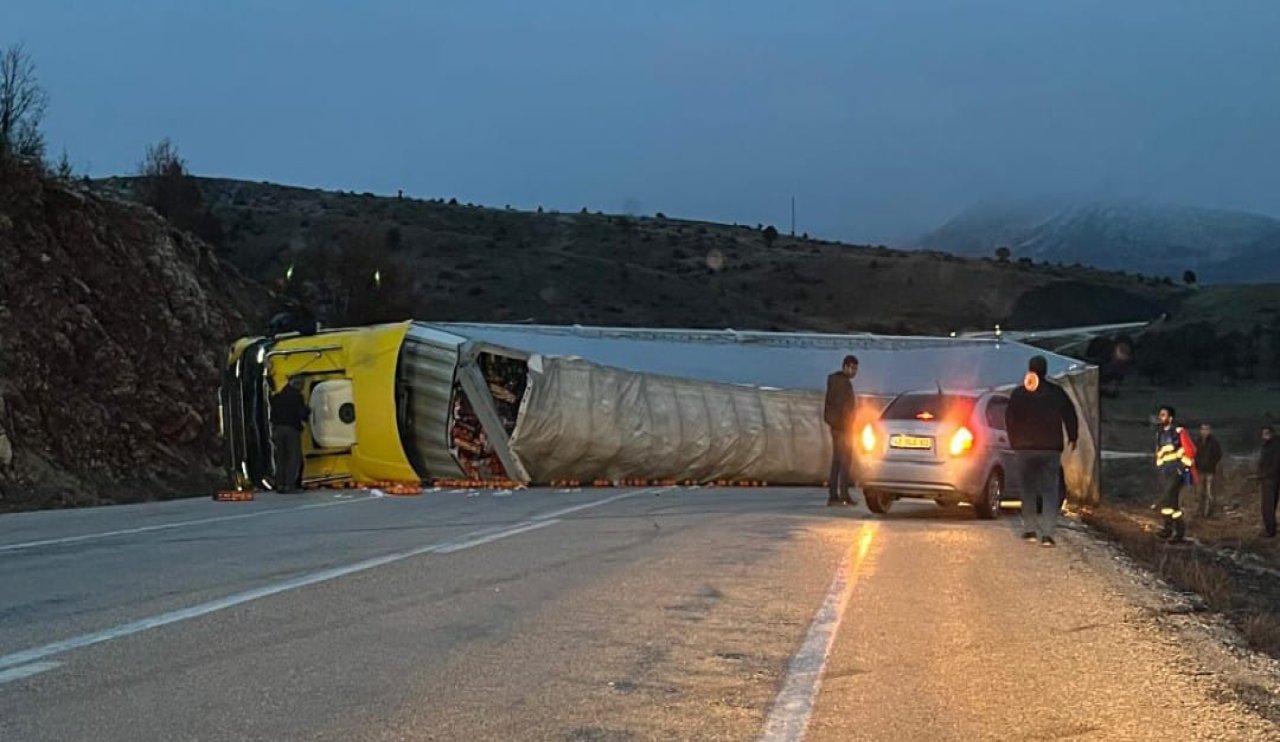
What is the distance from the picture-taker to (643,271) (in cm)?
7719

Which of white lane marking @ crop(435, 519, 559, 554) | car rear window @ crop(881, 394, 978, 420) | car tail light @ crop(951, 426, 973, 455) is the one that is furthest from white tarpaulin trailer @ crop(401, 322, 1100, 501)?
white lane marking @ crop(435, 519, 559, 554)

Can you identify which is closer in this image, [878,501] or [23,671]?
[23,671]

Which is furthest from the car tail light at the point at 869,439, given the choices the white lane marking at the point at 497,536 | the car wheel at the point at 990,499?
the white lane marking at the point at 497,536

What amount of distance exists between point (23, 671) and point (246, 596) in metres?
2.32

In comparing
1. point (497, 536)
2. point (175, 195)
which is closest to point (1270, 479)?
point (497, 536)

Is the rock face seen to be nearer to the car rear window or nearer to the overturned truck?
the overturned truck

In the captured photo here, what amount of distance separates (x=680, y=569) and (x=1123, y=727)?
16.3ft

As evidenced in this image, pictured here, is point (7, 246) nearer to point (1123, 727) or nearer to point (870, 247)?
point (1123, 727)

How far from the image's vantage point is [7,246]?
80.4 ft

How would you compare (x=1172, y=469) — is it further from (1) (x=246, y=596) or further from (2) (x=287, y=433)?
(1) (x=246, y=596)

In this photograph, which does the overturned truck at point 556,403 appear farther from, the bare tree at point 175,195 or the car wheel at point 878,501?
the bare tree at point 175,195

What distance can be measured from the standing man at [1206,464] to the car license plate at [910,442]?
13.9 meters

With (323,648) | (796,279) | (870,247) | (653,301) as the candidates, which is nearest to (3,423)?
(323,648)

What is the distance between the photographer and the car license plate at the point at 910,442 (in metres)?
15.5
